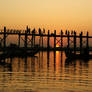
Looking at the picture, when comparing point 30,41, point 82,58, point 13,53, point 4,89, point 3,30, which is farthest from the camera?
point 30,41

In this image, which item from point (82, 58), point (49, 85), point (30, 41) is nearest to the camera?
point (49, 85)

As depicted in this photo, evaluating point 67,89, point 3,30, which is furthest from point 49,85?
point 3,30

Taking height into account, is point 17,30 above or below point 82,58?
above

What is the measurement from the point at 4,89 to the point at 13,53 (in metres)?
45.9

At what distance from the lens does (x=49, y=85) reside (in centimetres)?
1881

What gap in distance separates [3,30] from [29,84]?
174 ft

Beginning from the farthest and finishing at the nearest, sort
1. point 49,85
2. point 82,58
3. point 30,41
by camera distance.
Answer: point 30,41
point 82,58
point 49,85

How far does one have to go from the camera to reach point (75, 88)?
699 inches

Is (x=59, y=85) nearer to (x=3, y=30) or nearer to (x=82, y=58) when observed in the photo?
(x=82, y=58)

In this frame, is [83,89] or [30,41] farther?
[30,41]

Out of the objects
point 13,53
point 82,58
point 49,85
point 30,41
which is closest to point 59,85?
point 49,85

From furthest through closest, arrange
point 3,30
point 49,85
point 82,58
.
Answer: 1. point 3,30
2. point 82,58
3. point 49,85

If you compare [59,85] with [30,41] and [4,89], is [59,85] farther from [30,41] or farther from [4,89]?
[30,41]

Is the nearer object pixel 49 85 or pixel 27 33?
pixel 49 85
